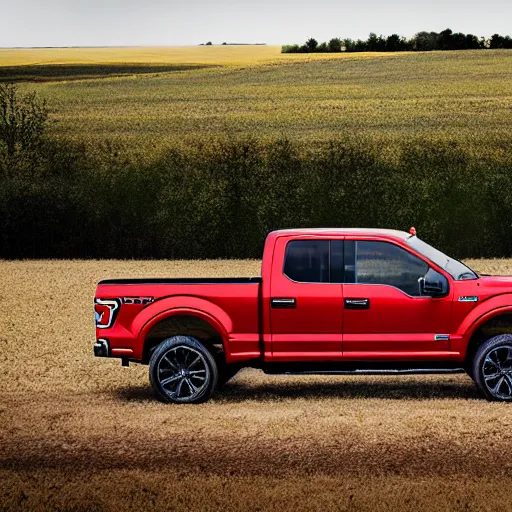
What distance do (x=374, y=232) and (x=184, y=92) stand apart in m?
40.2

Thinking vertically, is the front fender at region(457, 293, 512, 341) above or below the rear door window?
below

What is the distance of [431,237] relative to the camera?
2923 centimetres

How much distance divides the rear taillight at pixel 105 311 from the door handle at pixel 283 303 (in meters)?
1.64

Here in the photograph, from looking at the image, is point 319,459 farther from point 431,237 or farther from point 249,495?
point 431,237

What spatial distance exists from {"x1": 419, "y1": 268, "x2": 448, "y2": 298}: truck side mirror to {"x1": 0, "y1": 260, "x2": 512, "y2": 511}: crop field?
3.88 ft

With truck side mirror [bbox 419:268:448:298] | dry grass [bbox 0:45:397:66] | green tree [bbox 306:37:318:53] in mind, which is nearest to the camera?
truck side mirror [bbox 419:268:448:298]

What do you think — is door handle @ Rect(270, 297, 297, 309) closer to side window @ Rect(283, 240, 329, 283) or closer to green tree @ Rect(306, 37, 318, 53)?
side window @ Rect(283, 240, 329, 283)

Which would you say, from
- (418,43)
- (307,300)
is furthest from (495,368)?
(418,43)

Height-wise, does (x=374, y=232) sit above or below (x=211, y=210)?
above

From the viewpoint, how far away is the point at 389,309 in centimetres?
1169

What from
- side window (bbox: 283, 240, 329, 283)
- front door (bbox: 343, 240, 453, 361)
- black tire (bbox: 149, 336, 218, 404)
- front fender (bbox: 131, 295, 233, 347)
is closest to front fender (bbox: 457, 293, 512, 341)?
front door (bbox: 343, 240, 453, 361)

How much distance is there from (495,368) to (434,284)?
1.14 m

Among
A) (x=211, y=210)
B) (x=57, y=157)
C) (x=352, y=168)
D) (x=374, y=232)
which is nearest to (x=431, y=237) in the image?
(x=352, y=168)

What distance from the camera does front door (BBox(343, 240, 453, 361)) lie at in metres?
11.7
